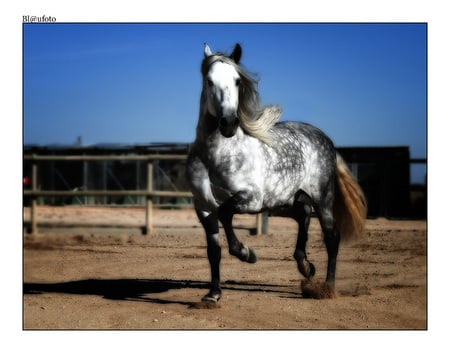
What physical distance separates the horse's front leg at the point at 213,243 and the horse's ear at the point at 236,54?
3.91ft

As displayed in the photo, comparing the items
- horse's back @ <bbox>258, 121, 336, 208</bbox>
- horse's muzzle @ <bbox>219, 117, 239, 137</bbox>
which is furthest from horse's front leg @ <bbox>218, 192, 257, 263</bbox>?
horse's muzzle @ <bbox>219, 117, 239, 137</bbox>

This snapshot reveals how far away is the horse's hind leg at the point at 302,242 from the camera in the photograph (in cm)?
566

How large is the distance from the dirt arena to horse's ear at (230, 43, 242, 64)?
197cm

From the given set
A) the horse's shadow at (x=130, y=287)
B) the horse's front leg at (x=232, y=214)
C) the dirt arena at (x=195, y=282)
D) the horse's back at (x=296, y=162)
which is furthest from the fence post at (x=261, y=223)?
the horse's front leg at (x=232, y=214)

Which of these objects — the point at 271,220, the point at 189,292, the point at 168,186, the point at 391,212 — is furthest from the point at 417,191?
the point at 189,292

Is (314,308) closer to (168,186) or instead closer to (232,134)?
(232,134)

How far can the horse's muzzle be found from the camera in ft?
14.2

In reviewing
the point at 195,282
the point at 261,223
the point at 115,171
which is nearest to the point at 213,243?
the point at 195,282

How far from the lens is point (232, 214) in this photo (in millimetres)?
4582

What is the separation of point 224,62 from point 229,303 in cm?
200

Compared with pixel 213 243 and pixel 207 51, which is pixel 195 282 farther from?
pixel 207 51

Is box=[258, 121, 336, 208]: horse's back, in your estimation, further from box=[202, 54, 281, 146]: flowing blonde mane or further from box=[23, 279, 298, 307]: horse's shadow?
box=[23, 279, 298, 307]: horse's shadow

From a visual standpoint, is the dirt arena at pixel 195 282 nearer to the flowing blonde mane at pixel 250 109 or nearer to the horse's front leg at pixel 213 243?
the horse's front leg at pixel 213 243

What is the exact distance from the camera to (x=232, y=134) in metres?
4.61
